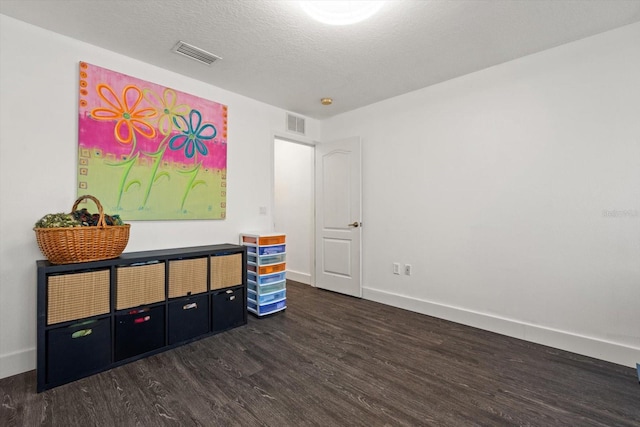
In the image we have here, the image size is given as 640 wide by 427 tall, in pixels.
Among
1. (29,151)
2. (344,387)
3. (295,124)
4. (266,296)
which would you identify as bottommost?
(344,387)

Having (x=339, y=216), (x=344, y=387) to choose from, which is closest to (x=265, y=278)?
(x=339, y=216)

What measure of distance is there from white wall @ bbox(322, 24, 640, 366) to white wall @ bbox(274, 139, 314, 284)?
135 cm

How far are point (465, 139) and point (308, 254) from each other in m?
2.75

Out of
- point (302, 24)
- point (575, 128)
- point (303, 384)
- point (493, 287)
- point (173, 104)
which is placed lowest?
point (303, 384)

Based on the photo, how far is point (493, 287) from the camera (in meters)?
Answer: 2.82

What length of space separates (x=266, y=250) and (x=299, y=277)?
5.61 ft

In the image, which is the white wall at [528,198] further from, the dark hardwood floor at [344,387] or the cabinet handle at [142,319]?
the cabinet handle at [142,319]

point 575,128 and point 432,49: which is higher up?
point 432,49

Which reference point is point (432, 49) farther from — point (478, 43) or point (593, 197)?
point (593, 197)

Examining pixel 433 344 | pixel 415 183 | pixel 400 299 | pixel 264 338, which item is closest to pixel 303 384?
pixel 264 338

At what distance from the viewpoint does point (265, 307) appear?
314cm

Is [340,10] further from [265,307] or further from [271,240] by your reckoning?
[265,307]

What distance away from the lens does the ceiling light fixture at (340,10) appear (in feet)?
6.01

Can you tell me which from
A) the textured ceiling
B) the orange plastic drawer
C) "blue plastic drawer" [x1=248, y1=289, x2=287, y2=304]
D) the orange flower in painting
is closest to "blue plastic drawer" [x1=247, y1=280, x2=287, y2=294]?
"blue plastic drawer" [x1=248, y1=289, x2=287, y2=304]
